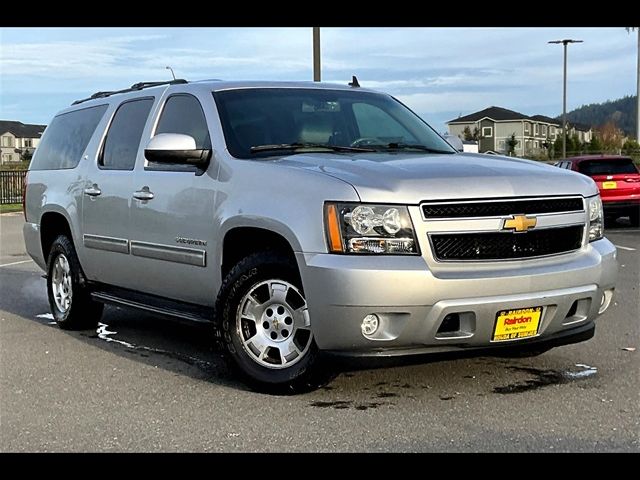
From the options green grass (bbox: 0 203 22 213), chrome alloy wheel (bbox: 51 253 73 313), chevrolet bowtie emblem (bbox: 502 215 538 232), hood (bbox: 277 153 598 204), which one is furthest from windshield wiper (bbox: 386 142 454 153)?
green grass (bbox: 0 203 22 213)

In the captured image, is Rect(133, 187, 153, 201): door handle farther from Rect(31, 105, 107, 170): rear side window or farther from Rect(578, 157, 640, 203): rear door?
Rect(578, 157, 640, 203): rear door

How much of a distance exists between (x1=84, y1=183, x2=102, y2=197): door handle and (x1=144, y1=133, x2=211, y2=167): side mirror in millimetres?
1311

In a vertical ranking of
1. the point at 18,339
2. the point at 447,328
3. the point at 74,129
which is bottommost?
the point at 18,339

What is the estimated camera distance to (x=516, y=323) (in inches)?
189

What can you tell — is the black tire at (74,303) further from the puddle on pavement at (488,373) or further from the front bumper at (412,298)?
the front bumper at (412,298)

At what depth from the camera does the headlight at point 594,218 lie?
5.30 metres

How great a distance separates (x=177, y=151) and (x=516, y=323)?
2.37 metres

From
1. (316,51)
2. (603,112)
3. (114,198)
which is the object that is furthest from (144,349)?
(603,112)

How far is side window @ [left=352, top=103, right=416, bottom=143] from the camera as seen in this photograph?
6188mm

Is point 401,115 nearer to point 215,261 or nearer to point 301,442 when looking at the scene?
point 215,261
